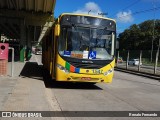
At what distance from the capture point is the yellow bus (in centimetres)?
1402

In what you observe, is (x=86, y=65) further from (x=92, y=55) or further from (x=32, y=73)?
(x=32, y=73)

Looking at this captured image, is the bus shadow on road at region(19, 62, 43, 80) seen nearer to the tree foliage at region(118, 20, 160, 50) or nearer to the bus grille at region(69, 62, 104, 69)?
the bus grille at region(69, 62, 104, 69)

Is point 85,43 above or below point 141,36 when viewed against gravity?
below

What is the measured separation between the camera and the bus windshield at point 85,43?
14.1 meters

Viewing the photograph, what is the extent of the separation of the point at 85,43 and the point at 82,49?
28 centimetres

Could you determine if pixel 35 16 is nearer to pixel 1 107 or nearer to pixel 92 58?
pixel 92 58

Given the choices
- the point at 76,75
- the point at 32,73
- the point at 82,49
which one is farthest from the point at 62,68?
the point at 32,73

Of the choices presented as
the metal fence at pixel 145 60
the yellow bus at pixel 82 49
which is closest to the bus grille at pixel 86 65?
the yellow bus at pixel 82 49

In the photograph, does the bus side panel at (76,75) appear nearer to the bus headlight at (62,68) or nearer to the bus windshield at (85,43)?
the bus headlight at (62,68)

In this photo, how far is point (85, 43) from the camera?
14.3 m

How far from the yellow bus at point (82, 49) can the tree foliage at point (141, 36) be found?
84.4m

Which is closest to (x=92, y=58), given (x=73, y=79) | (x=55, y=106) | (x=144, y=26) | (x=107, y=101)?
(x=73, y=79)

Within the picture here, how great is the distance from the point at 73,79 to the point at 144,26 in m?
110

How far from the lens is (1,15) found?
37844 mm
